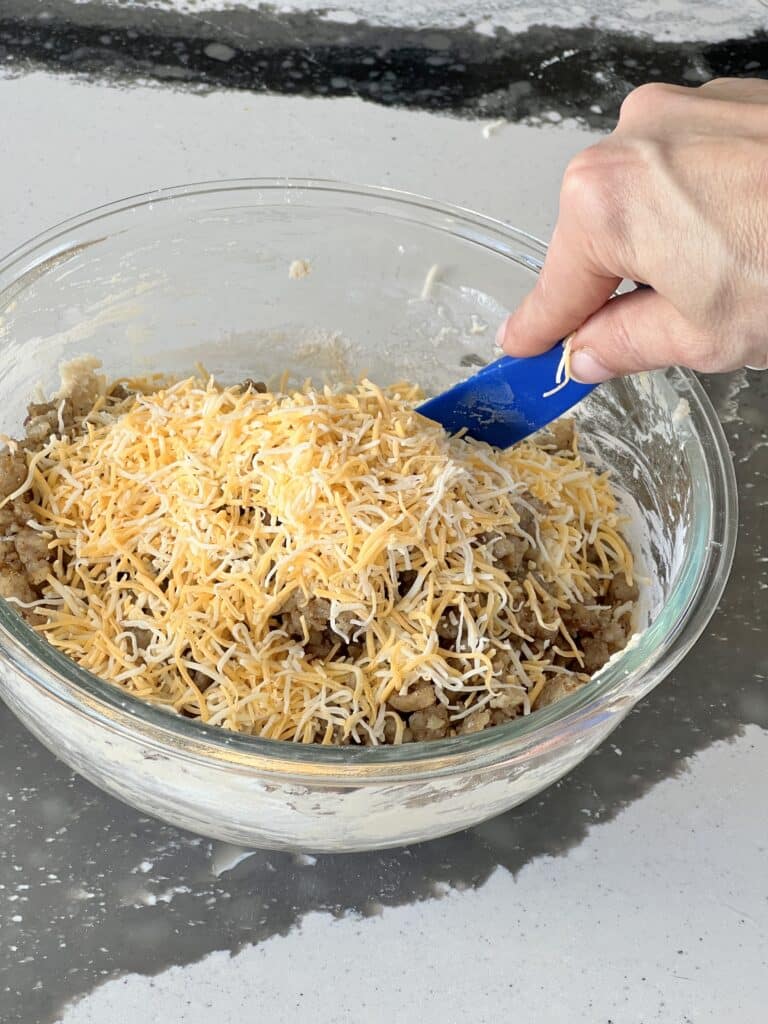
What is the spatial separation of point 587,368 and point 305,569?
13.9 inches

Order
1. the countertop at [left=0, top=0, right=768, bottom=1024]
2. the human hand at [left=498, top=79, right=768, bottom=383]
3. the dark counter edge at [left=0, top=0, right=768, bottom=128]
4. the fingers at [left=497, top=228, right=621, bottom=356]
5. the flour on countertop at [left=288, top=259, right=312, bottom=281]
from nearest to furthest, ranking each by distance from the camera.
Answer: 1. the human hand at [left=498, top=79, right=768, bottom=383]
2. the fingers at [left=497, top=228, right=621, bottom=356]
3. the countertop at [left=0, top=0, right=768, bottom=1024]
4. the flour on countertop at [left=288, top=259, right=312, bottom=281]
5. the dark counter edge at [left=0, top=0, right=768, bottom=128]

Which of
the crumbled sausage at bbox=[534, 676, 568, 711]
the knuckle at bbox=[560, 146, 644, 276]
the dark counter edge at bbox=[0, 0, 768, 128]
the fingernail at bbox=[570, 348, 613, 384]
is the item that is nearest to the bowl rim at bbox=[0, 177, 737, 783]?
the crumbled sausage at bbox=[534, 676, 568, 711]

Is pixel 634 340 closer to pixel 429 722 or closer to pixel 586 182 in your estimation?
pixel 586 182

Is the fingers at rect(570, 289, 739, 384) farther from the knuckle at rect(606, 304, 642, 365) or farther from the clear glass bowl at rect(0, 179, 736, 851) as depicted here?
the clear glass bowl at rect(0, 179, 736, 851)

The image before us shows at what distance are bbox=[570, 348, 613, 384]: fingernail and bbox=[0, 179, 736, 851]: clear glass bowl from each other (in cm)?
21

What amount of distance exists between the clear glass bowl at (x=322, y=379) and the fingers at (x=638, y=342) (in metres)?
0.23

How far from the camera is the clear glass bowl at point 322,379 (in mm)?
950

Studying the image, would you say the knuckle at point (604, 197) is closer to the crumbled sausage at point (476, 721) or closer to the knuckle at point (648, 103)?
the knuckle at point (648, 103)

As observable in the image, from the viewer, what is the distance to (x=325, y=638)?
1125 mm

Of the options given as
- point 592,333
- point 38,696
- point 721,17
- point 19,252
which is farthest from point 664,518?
point 721,17

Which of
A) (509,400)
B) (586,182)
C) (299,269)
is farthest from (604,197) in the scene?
(299,269)

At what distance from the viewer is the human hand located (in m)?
0.88

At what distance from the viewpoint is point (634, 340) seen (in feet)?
3.28

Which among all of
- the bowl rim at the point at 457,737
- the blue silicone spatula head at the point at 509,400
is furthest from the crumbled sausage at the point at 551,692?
the blue silicone spatula head at the point at 509,400
